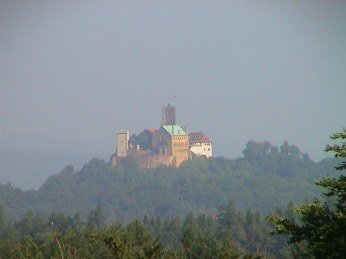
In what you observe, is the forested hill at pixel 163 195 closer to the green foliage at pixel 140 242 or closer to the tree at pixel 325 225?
the green foliage at pixel 140 242

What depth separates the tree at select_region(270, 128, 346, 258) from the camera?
23.2 meters

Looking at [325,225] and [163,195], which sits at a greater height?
[163,195]

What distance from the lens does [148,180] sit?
649 feet

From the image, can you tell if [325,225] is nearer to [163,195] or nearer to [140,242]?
[140,242]

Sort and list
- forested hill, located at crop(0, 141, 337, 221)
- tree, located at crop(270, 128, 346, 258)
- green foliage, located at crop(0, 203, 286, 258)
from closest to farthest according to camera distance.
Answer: tree, located at crop(270, 128, 346, 258) < green foliage, located at crop(0, 203, 286, 258) < forested hill, located at crop(0, 141, 337, 221)

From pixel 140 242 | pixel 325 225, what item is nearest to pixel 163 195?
pixel 140 242

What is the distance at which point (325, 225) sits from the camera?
2373 centimetres

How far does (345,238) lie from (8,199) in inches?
6392

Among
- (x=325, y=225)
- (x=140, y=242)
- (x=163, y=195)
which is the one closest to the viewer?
(x=325, y=225)

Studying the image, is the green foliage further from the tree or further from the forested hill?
the forested hill

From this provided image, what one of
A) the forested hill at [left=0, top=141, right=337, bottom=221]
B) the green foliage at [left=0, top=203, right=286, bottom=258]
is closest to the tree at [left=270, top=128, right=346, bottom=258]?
the green foliage at [left=0, top=203, right=286, bottom=258]

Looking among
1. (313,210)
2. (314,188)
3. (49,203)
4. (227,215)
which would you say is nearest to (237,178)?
(314,188)

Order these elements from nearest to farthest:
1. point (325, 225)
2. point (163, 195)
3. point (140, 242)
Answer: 1. point (325, 225)
2. point (140, 242)
3. point (163, 195)

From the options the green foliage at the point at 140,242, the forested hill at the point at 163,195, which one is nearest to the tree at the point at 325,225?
the green foliage at the point at 140,242
